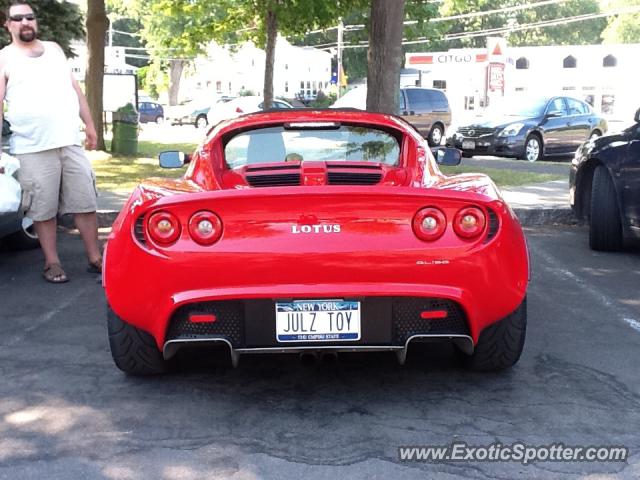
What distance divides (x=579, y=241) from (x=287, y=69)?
6900 cm

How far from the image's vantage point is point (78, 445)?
11.4 feet

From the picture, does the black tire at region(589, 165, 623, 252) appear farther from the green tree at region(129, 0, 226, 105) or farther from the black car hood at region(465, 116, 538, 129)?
the green tree at region(129, 0, 226, 105)

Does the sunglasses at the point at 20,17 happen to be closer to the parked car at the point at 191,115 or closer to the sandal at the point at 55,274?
the sandal at the point at 55,274

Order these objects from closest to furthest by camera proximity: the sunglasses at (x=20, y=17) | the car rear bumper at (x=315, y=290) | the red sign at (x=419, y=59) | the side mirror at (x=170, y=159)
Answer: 1. the car rear bumper at (x=315, y=290)
2. the side mirror at (x=170, y=159)
3. the sunglasses at (x=20, y=17)
4. the red sign at (x=419, y=59)

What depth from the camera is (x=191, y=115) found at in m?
42.0

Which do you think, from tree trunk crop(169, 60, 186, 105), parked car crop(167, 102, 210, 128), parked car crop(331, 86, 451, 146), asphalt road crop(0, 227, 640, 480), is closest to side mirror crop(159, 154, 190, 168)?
asphalt road crop(0, 227, 640, 480)

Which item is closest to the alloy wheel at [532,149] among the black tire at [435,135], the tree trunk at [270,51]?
the tree trunk at [270,51]

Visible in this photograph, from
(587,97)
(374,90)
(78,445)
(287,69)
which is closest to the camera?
(78,445)

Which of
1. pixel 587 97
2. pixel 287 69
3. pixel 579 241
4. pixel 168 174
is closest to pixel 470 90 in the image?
pixel 587 97

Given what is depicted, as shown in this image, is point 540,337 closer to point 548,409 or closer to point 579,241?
point 548,409

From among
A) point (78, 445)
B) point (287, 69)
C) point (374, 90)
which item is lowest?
point (78, 445)

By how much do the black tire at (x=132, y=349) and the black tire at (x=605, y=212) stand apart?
4563mm

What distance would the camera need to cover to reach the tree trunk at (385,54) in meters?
A: 11.6

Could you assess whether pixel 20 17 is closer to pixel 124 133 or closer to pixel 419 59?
pixel 124 133
